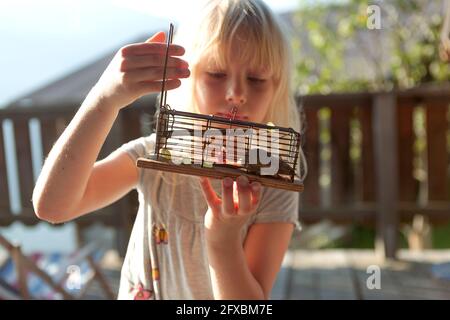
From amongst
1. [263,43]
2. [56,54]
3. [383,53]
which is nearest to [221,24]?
[263,43]

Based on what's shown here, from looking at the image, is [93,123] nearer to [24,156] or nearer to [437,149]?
[24,156]

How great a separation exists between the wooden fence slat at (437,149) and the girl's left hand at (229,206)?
3.01 metres

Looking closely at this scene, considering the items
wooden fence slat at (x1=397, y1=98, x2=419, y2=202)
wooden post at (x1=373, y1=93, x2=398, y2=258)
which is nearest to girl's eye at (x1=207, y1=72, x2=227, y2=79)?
wooden post at (x1=373, y1=93, x2=398, y2=258)

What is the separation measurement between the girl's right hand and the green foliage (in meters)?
4.20

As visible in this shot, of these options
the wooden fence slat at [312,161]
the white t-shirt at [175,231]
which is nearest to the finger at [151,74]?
the white t-shirt at [175,231]

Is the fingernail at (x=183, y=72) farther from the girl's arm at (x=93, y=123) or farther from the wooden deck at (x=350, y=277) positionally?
the wooden deck at (x=350, y=277)

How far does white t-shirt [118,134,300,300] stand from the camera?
1354 millimetres

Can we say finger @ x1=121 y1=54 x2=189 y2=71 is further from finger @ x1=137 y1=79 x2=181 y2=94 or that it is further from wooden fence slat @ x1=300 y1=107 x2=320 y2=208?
wooden fence slat @ x1=300 y1=107 x2=320 y2=208

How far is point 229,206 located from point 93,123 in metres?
0.33

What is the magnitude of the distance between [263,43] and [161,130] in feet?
1.16

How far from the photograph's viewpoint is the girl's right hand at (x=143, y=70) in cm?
97

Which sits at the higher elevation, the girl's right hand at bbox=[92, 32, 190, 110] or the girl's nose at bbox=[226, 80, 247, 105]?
the girl's right hand at bbox=[92, 32, 190, 110]

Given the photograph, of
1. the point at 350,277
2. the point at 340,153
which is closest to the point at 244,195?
the point at 350,277

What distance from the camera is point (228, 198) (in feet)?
3.39
